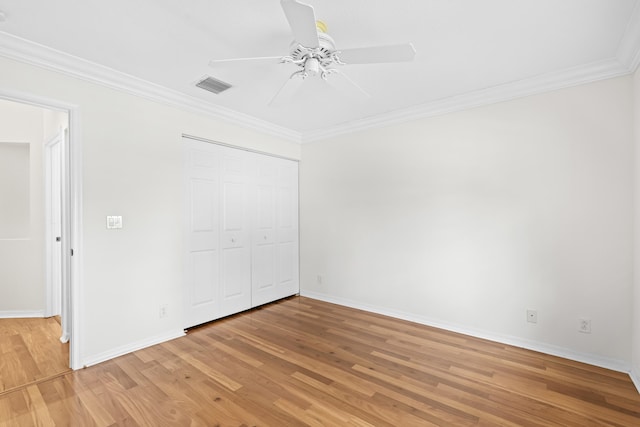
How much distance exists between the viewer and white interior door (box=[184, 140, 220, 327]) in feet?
10.7

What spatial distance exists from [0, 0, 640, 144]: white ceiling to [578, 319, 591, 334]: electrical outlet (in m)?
2.10

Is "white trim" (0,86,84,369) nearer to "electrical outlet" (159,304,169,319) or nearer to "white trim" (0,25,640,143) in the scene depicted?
"white trim" (0,25,640,143)

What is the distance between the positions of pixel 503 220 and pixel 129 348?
150 inches

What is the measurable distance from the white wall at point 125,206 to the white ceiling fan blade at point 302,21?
199 cm

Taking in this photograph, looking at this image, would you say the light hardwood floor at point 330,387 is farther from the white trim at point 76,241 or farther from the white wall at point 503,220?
the white wall at point 503,220

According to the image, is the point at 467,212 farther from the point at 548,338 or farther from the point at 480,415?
the point at 480,415

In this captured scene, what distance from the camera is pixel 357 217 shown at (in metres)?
4.04

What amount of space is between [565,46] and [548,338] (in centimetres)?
249

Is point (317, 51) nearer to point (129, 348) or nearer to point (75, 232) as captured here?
point (75, 232)

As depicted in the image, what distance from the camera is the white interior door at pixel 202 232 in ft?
10.7

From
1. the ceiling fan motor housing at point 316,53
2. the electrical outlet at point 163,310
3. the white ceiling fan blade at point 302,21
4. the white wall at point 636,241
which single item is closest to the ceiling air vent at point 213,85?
the ceiling fan motor housing at point 316,53

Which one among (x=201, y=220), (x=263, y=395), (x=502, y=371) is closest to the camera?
(x=263, y=395)

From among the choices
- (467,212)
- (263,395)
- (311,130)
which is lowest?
(263,395)

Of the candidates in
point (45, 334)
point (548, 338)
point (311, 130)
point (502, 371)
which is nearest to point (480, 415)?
point (502, 371)
